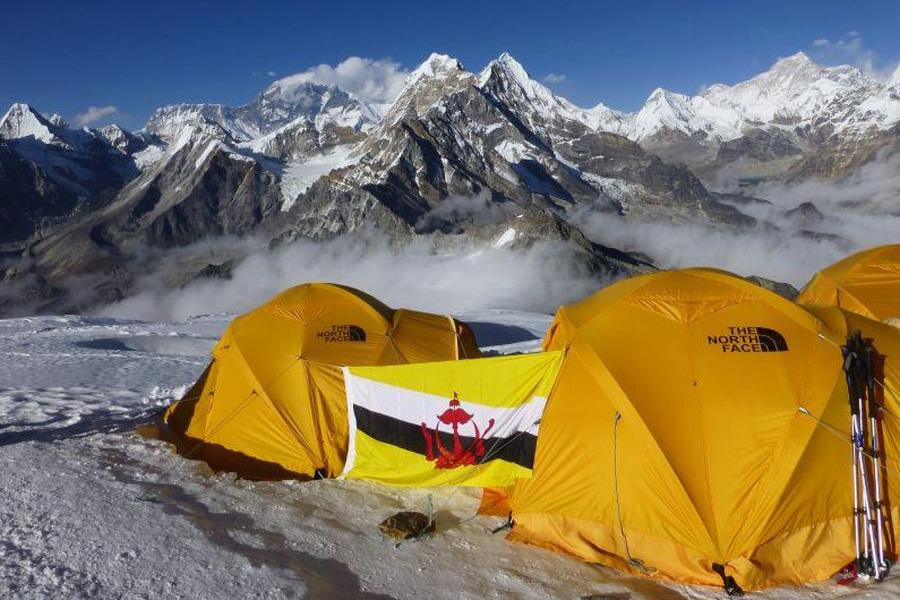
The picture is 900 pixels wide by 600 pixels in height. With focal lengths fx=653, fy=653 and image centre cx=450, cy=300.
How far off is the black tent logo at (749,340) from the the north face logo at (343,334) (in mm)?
7010

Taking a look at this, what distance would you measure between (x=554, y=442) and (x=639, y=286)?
2957mm

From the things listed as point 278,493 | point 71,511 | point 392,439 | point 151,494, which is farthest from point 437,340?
point 71,511

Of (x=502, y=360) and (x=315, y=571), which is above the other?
(x=502, y=360)

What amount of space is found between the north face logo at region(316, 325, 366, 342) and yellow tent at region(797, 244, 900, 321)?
404 inches

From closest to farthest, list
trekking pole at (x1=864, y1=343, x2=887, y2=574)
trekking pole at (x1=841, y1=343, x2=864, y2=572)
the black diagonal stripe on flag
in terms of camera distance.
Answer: trekking pole at (x1=841, y1=343, x2=864, y2=572)
trekking pole at (x1=864, y1=343, x2=887, y2=574)
the black diagonal stripe on flag

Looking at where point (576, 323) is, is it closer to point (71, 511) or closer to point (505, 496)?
point (505, 496)

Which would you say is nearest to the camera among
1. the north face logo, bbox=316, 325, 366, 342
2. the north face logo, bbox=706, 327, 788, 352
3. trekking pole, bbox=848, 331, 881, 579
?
trekking pole, bbox=848, 331, 881, 579

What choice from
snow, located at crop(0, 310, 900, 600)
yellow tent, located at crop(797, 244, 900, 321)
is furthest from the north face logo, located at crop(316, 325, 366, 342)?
yellow tent, located at crop(797, 244, 900, 321)

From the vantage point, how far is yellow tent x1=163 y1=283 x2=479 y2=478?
12.1 meters

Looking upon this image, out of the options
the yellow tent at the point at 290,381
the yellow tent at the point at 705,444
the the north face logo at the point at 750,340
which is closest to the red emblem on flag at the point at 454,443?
the yellow tent at the point at 705,444

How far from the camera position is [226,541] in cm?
866

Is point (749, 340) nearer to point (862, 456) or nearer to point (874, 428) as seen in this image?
point (874, 428)

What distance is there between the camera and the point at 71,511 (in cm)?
896

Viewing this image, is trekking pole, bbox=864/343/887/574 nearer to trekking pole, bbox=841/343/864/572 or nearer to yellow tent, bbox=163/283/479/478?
trekking pole, bbox=841/343/864/572
